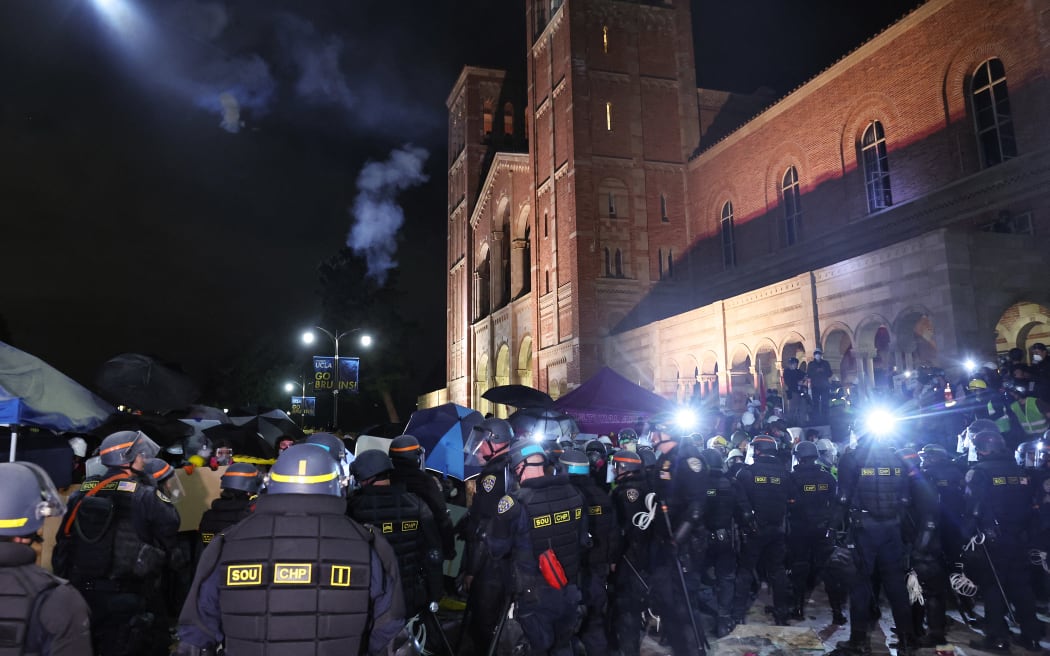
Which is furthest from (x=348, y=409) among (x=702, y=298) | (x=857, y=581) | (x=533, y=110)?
(x=857, y=581)

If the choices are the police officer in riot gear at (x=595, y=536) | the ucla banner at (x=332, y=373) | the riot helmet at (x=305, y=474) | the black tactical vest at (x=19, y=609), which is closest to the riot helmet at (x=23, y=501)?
the black tactical vest at (x=19, y=609)

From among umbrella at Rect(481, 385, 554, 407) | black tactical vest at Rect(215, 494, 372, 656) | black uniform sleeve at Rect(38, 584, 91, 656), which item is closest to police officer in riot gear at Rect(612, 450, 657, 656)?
black tactical vest at Rect(215, 494, 372, 656)

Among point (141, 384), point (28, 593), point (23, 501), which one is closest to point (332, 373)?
point (141, 384)

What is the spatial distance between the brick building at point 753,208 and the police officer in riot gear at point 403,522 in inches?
542

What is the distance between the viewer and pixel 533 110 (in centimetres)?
3838

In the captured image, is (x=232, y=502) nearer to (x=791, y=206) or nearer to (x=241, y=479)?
(x=241, y=479)

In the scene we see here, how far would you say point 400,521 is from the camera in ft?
18.4

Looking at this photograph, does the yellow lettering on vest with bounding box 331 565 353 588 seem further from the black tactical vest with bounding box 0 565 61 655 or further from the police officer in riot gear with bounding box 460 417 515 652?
the police officer in riot gear with bounding box 460 417 515 652

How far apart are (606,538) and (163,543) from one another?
389 centimetres

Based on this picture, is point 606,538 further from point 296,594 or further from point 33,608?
point 33,608

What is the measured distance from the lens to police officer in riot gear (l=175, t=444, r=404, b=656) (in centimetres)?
313

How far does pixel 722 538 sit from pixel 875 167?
66.0 feet

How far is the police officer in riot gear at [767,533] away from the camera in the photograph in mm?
8672

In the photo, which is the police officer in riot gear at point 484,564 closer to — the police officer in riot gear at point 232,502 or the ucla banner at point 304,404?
the police officer in riot gear at point 232,502
